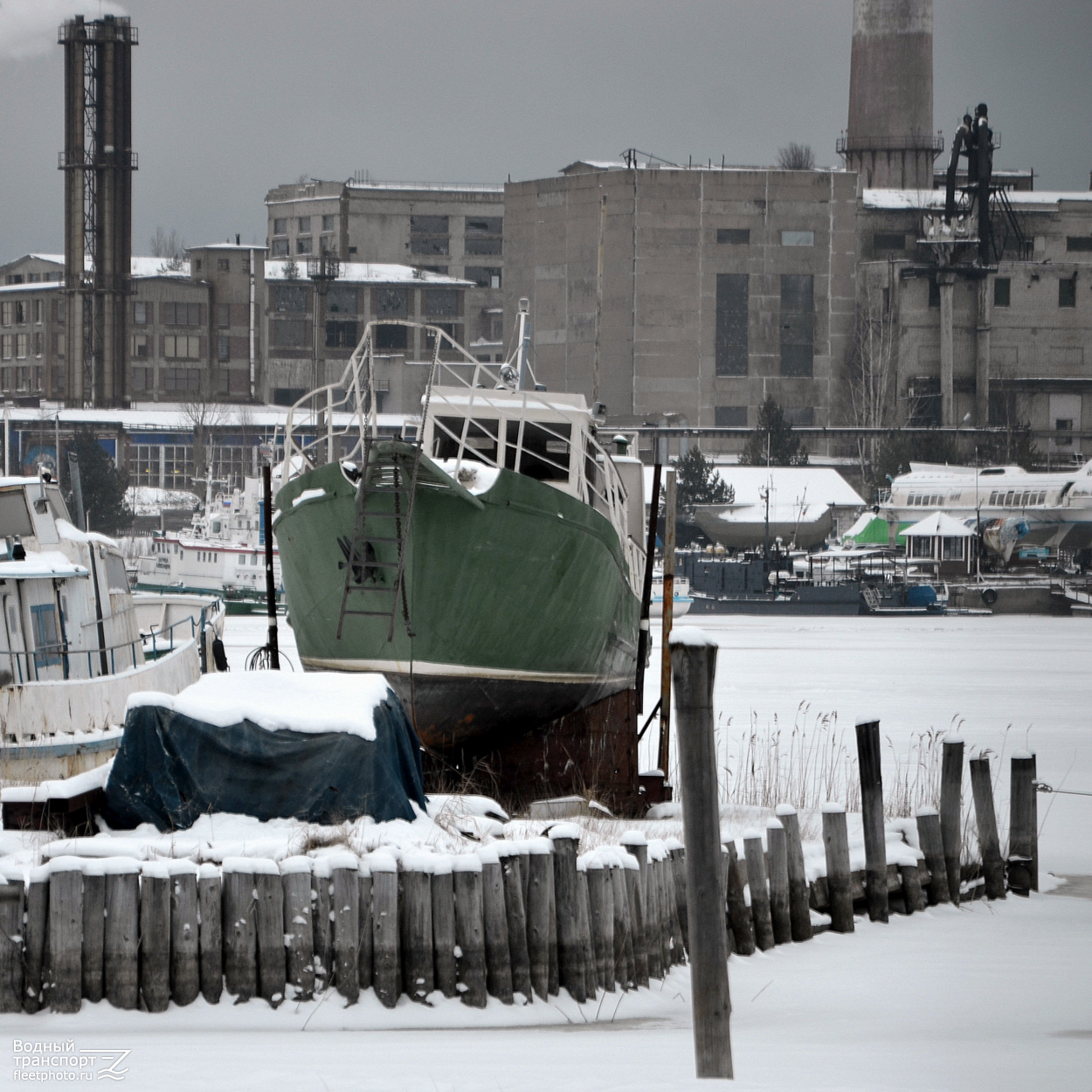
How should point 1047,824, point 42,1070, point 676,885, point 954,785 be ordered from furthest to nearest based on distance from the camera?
point 1047,824 < point 954,785 < point 676,885 < point 42,1070

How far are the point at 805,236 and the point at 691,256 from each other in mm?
7387

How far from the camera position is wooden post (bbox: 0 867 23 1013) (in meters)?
9.05

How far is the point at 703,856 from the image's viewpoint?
295 inches

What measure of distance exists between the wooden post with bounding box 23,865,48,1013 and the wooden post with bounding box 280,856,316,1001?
877 mm

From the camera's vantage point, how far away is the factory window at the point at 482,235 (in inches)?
5492

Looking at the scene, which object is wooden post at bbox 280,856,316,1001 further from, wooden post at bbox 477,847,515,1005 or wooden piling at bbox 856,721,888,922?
wooden piling at bbox 856,721,888,922

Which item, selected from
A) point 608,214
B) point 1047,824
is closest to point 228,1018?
point 1047,824

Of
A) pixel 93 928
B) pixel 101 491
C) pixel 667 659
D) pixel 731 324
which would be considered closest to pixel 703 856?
pixel 93 928

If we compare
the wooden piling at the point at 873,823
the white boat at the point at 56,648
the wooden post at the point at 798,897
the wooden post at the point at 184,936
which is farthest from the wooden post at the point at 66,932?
the white boat at the point at 56,648

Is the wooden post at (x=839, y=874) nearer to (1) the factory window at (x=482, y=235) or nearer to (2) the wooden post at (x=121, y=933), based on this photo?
(2) the wooden post at (x=121, y=933)

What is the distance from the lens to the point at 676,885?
36.4 feet

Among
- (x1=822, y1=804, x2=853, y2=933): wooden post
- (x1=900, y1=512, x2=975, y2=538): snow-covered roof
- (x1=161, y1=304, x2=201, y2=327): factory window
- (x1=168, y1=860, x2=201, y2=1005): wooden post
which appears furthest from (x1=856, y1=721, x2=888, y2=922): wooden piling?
(x1=161, y1=304, x2=201, y2=327): factory window

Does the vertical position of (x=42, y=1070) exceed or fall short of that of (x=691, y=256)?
it falls short

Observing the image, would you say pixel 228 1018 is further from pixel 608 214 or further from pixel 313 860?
pixel 608 214
